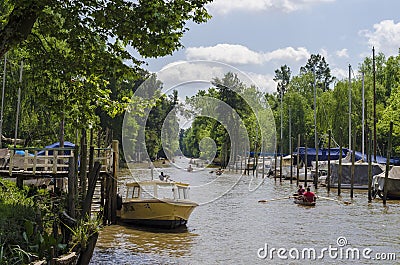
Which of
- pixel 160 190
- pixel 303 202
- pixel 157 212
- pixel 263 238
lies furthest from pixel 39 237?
pixel 303 202

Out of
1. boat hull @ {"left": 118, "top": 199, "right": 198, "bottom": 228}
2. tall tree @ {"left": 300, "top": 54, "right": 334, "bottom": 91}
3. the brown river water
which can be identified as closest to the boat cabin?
boat hull @ {"left": 118, "top": 199, "right": 198, "bottom": 228}

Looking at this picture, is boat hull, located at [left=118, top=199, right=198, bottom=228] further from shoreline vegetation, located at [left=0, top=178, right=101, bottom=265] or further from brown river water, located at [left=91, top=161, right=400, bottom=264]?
shoreline vegetation, located at [left=0, top=178, right=101, bottom=265]

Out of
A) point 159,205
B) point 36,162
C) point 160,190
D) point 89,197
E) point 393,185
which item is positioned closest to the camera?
point 89,197

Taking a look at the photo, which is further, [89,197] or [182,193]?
[182,193]

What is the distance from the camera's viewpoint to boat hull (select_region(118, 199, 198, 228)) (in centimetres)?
2314

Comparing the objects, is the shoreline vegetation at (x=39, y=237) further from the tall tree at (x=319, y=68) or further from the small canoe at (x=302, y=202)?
the tall tree at (x=319, y=68)

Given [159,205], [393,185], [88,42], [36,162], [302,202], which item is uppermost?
[88,42]
